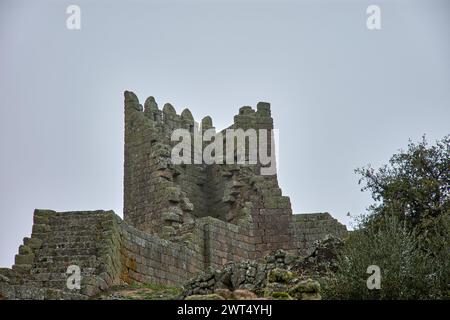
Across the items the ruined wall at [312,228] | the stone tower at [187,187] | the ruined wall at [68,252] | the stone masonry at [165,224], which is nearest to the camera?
the ruined wall at [68,252]

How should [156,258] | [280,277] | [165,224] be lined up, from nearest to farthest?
[280,277] → [156,258] → [165,224]

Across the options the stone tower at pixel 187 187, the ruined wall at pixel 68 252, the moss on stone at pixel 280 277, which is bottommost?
the moss on stone at pixel 280 277

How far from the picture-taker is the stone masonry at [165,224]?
2172cm

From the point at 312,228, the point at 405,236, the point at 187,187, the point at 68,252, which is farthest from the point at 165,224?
the point at 405,236

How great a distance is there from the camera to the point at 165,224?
91.9ft

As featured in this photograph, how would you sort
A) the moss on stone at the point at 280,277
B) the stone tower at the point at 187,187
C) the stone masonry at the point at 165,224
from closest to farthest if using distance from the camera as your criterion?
the moss on stone at the point at 280,277 → the stone masonry at the point at 165,224 → the stone tower at the point at 187,187

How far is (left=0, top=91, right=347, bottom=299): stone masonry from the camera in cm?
2172

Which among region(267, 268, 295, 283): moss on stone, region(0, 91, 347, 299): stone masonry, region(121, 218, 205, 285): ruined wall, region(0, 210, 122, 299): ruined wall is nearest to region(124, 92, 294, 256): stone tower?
region(0, 91, 347, 299): stone masonry

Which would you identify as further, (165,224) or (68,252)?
(165,224)

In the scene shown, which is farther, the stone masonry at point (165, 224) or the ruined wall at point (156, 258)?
the ruined wall at point (156, 258)

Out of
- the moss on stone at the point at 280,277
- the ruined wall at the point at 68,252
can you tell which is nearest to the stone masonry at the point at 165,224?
the ruined wall at the point at 68,252

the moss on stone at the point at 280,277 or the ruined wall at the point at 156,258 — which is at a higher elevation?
the ruined wall at the point at 156,258

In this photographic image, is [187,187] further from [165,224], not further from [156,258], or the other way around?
[156,258]

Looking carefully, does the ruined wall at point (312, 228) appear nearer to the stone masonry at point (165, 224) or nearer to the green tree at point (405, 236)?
the stone masonry at point (165, 224)
